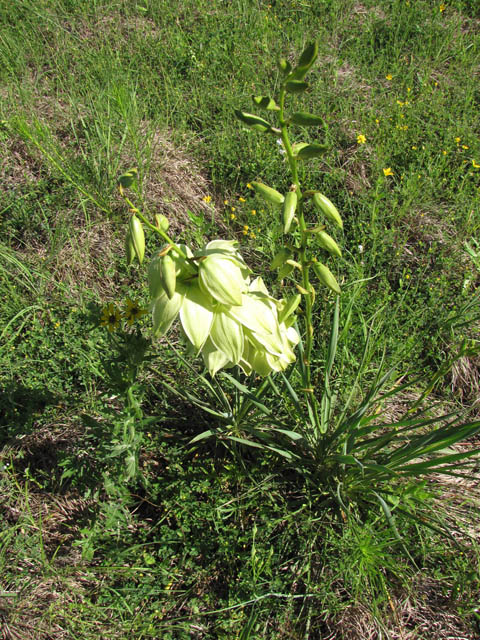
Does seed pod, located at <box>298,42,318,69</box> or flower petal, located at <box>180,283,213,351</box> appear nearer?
seed pod, located at <box>298,42,318,69</box>

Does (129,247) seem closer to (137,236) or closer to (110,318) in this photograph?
(137,236)

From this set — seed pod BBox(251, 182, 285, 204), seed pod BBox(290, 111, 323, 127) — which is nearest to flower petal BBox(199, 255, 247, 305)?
seed pod BBox(251, 182, 285, 204)

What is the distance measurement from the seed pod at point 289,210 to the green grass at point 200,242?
717 mm

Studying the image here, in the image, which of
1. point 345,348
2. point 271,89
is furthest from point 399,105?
point 345,348

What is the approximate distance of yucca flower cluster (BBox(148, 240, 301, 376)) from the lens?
1024 mm

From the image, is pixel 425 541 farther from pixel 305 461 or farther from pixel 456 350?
pixel 456 350

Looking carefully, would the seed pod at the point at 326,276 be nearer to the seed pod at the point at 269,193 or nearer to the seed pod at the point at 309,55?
the seed pod at the point at 269,193

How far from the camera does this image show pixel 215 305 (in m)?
1.12

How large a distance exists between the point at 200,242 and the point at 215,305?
1474 millimetres

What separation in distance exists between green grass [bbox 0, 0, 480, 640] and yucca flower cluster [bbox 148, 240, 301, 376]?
0.46 m

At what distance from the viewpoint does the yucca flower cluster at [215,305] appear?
1.02 meters

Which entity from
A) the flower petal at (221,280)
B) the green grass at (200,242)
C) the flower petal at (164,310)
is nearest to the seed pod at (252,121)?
the flower petal at (221,280)

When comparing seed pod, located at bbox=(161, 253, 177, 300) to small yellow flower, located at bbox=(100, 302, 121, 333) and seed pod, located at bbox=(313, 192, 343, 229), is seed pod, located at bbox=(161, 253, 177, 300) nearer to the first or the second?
seed pod, located at bbox=(313, 192, 343, 229)

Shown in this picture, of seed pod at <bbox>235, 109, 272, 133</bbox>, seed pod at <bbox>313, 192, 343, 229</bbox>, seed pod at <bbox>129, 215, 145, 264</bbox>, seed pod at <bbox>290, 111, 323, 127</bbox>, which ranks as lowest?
seed pod at <bbox>129, 215, 145, 264</bbox>
